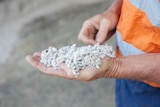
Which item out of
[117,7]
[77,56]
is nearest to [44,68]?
[77,56]

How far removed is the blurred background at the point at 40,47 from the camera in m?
2.24

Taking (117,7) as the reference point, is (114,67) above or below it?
below

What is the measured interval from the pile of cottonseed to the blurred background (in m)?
1.10

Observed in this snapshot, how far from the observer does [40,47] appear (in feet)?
9.00

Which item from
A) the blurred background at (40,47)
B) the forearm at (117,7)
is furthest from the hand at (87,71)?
the blurred background at (40,47)

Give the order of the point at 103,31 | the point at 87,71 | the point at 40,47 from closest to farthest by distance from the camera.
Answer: the point at 87,71 < the point at 103,31 < the point at 40,47

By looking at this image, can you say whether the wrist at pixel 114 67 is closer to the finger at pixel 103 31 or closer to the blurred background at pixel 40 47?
the finger at pixel 103 31

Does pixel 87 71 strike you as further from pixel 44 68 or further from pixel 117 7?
pixel 117 7

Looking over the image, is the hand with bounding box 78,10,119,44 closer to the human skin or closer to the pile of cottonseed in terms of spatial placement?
the pile of cottonseed

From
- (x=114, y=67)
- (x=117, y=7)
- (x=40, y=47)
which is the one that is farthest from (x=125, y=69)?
(x=40, y=47)

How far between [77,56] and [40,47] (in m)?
1.74

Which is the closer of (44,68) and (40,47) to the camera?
(44,68)

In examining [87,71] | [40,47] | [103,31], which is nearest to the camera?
[87,71]

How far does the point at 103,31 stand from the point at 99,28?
0.11 feet
